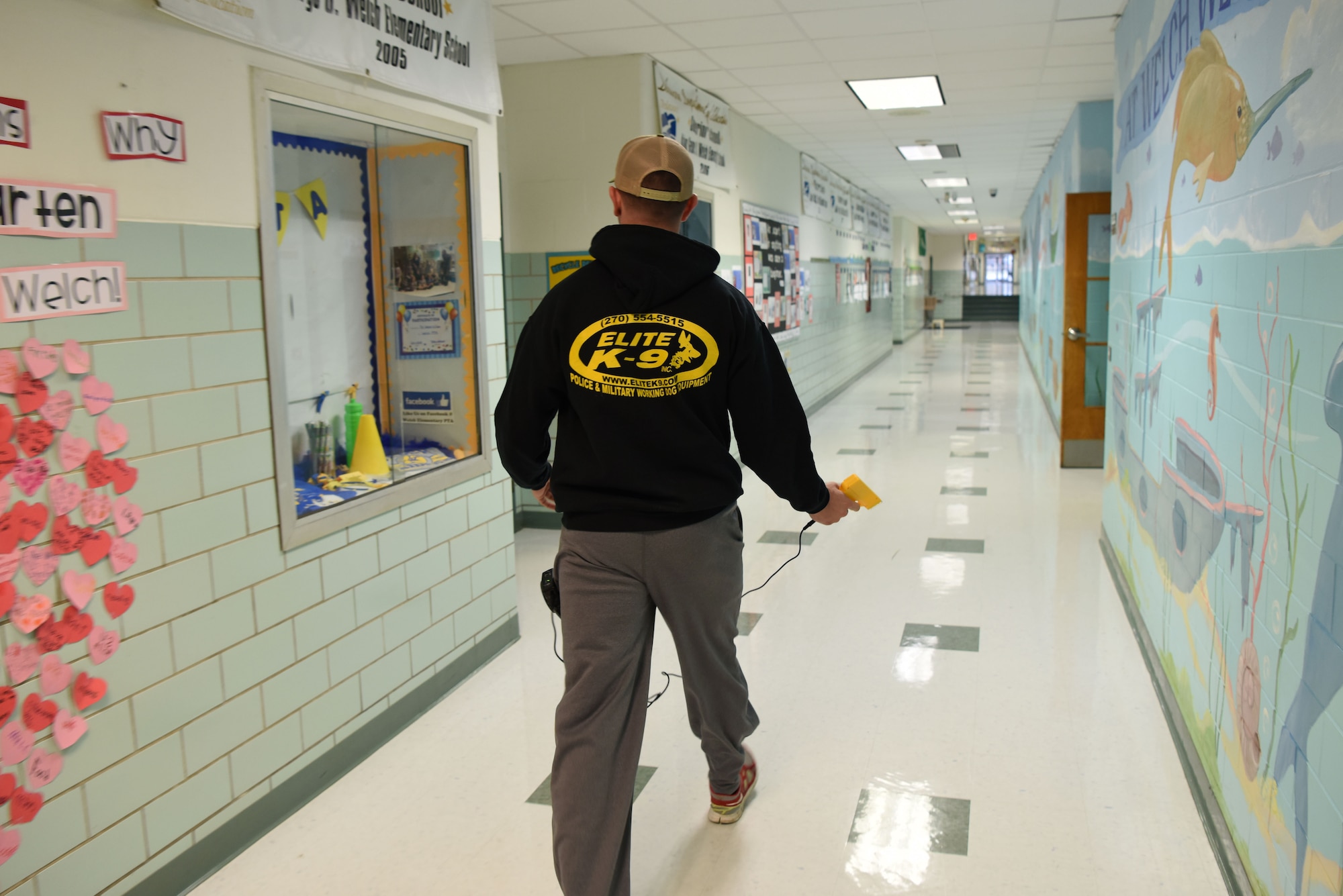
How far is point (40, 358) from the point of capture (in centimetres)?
181

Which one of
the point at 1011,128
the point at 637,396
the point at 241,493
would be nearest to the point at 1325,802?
the point at 637,396

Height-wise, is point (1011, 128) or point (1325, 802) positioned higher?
point (1011, 128)

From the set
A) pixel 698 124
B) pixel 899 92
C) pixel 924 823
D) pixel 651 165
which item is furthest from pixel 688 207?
pixel 899 92

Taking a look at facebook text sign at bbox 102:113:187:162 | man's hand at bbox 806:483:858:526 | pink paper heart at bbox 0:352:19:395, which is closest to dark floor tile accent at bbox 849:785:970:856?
man's hand at bbox 806:483:858:526

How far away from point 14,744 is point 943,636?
9.49 feet

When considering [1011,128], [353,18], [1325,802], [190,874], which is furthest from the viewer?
[1011,128]

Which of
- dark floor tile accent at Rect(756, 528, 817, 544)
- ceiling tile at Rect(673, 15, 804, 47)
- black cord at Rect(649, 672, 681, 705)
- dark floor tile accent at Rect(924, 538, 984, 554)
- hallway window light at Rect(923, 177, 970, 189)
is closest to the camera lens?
black cord at Rect(649, 672, 681, 705)

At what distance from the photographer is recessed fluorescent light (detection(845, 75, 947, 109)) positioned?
20.4ft

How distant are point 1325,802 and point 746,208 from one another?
6.35 metres

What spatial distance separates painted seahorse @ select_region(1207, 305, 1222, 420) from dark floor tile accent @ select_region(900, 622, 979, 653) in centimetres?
136

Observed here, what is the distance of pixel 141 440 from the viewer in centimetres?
204

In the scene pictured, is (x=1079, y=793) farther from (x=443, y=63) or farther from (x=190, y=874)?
(x=443, y=63)

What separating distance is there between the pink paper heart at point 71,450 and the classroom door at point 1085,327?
6358mm

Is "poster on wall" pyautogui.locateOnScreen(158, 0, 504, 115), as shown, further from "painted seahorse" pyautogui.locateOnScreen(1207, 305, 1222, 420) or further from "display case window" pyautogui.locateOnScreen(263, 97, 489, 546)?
"painted seahorse" pyautogui.locateOnScreen(1207, 305, 1222, 420)
